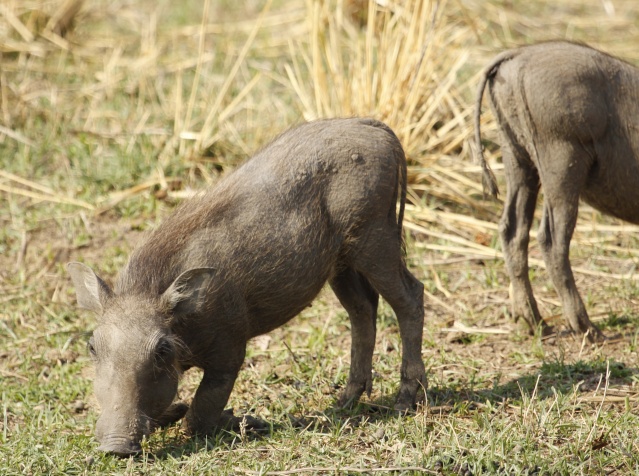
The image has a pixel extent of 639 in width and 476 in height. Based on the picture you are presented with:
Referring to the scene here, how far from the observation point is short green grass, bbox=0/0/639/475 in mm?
3887

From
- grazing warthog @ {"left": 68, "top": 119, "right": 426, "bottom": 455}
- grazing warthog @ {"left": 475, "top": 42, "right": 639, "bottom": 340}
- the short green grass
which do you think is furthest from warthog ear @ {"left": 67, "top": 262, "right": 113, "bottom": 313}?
grazing warthog @ {"left": 475, "top": 42, "right": 639, "bottom": 340}

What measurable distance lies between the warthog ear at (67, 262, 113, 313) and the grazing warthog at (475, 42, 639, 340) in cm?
214

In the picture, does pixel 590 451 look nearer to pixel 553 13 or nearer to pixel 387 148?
pixel 387 148

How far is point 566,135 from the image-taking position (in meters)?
4.82

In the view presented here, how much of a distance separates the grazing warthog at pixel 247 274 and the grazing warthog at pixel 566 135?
0.87 metres

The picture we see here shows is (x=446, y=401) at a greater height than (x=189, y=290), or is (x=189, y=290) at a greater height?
(x=189, y=290)

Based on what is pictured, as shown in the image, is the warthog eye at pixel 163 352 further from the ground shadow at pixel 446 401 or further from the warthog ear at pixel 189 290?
the ground shadow at pixel 446 401

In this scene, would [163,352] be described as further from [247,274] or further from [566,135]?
[566,135]

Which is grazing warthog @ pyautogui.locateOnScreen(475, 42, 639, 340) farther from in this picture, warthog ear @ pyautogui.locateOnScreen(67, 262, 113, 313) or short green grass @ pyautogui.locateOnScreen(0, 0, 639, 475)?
warthog ear @ pyautogui.locateOnScreen(67, 262, 113, 313)

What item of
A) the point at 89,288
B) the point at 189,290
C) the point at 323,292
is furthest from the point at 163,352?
the point at 323,292

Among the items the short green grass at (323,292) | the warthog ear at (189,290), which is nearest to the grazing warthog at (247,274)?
the warthog ear at (189,290)

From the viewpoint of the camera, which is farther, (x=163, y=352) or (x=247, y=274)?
(x=247, y=274)

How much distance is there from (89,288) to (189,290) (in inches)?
19.0

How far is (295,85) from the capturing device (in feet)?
23.0
